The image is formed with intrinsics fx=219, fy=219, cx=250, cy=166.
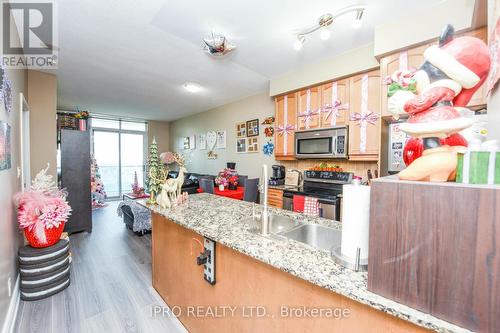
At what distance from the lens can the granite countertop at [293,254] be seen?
0.61 metres

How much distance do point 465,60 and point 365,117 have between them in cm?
226

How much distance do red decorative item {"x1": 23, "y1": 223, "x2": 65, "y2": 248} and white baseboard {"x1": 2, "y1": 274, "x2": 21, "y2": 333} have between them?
353mm

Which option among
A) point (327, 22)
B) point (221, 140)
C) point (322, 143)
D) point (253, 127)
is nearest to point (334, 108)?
point (322, 143)

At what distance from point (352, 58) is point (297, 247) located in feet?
8.39

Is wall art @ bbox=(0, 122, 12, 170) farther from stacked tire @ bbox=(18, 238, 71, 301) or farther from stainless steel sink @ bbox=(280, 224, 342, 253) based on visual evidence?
stainless steel sink @ bbox=(280, 224, 342, 253)

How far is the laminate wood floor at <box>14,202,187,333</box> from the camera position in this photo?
171 centimetres

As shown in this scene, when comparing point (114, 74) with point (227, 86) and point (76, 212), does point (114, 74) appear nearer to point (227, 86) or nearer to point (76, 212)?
point (227, 86)

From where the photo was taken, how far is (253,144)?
4.57 metres

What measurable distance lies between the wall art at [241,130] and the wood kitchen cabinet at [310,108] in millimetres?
1606

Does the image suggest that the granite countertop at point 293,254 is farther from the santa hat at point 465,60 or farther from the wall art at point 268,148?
the wall art at point 268,148

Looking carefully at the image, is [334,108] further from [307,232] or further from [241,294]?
[241,294]

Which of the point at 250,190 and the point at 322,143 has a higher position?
the point at 322,143

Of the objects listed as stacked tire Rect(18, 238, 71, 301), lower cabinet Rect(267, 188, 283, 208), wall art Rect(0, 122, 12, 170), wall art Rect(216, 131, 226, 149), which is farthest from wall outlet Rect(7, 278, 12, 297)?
wall art Rect(216, 131, 226, 149)

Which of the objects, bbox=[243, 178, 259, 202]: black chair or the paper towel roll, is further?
bbox=[243, 178, 259, 202]: black chair
